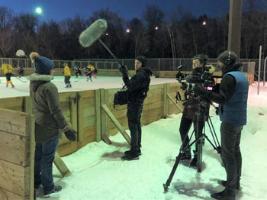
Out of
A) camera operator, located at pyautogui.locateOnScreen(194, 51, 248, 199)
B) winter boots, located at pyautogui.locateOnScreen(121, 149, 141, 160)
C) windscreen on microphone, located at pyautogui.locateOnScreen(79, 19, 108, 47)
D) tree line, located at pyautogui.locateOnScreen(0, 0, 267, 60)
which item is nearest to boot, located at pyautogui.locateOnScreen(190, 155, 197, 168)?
winter boots, located at pyautogui.locateOnScreen(121, 149, 141, 160)

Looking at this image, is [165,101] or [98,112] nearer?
[98,112]

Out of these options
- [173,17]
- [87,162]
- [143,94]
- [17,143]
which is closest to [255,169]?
[143,94]

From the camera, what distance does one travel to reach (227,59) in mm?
4770

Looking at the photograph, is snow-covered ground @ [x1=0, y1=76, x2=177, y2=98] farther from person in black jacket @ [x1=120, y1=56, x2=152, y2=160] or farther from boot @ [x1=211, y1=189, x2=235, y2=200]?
boot @ [x1=211, y1=189, x2=235, y2=200]

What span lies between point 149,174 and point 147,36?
59.7 metres

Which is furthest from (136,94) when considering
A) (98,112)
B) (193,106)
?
(98,112)

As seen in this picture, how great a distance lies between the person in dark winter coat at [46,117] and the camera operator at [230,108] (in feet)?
5.36

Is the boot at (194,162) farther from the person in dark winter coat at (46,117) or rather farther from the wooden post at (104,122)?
the person in dark winter coat at (46,117)

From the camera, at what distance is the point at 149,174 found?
5.73 meters

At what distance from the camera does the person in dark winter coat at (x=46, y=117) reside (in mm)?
4605

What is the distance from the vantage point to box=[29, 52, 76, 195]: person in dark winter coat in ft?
15.1

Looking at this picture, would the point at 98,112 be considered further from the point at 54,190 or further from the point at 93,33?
the point at 54,190

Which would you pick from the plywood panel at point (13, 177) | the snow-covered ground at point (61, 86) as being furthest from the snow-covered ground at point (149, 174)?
the snow-covered ground at point (61, 86)

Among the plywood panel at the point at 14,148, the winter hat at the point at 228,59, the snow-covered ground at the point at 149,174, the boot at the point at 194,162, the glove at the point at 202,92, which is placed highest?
the winter hat at the point at 228,59
